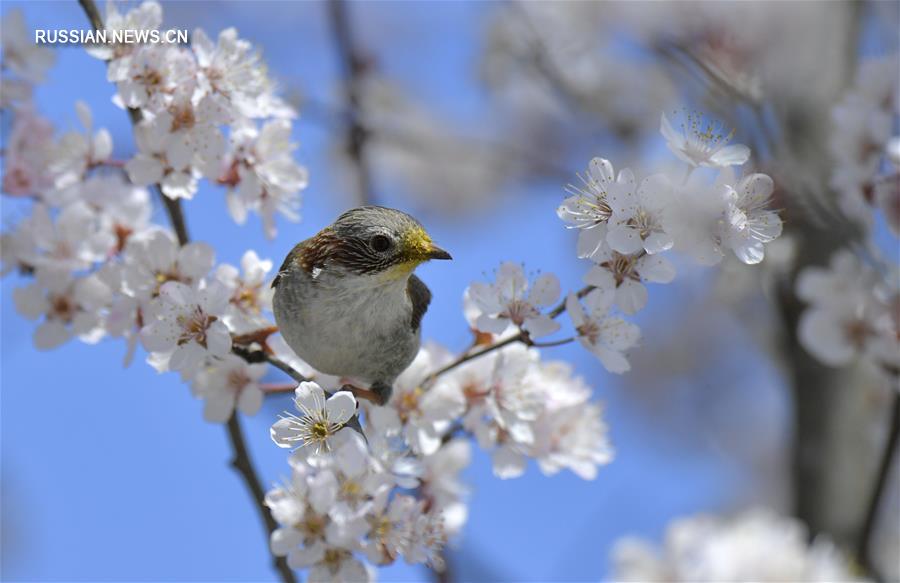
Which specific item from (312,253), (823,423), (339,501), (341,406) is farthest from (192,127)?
(823,423)

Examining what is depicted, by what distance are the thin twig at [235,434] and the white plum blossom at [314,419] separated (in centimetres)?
49

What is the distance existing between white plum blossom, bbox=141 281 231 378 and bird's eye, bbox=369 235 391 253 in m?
0.37

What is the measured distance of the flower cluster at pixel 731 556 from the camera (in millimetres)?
3285

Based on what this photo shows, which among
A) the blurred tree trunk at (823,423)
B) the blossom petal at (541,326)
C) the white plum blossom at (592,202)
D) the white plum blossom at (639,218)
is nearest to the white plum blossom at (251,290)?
the blossom petal at (541,326)

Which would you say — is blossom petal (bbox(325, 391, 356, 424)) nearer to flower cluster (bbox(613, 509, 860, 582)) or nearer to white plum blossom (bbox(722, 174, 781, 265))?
white plum blossom (bbox(722, 174, 781, 265))

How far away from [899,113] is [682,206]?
1.78 metres

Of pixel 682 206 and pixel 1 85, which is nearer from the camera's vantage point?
pixel 682 206

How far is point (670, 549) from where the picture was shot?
349 cm

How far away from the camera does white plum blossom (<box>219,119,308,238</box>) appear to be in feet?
7.93

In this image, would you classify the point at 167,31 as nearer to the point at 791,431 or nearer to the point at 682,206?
the point at 682,206

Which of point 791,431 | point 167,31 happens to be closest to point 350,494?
point 167,31

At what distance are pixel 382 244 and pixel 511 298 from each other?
33 centimetres

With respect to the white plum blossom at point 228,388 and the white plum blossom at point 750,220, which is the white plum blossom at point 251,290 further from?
the white plum blossom at point 750,220

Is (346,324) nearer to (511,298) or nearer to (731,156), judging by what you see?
(511,298)
